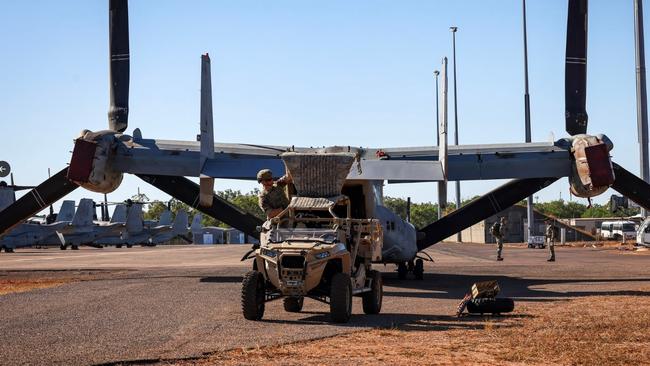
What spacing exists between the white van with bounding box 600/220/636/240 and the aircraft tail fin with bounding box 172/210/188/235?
54.1 m

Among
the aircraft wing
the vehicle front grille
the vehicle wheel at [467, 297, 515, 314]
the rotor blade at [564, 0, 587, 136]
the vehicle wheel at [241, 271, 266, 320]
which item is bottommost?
the vehicle wheel at [467, 297, 515, 314]

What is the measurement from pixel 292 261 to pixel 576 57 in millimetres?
19802

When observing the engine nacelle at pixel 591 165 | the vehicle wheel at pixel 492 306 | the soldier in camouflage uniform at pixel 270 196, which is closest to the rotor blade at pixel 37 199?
the soldier in camouflage uniform at pixel 270 196

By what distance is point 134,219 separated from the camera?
108 m

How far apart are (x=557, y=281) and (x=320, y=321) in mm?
15127

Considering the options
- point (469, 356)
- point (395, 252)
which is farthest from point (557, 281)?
point (469, 356)

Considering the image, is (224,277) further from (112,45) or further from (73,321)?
(73,321)

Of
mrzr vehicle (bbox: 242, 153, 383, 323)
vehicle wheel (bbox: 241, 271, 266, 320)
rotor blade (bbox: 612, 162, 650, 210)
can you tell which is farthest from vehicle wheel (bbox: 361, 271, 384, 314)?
rotor blade (bbox: 612, 162, 650, 210)

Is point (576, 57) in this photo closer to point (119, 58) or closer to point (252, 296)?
point (119, 58)

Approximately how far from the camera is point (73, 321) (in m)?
17.7

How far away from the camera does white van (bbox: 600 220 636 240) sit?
98438 millimetres

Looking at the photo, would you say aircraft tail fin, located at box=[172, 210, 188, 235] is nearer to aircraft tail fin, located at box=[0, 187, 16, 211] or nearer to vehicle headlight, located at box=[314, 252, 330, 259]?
aircraft tail fin, located at box=[0, 187, 16, 211]

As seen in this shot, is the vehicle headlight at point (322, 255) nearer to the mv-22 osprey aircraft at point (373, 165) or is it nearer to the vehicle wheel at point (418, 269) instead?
the mv-22 osprey aircraft at point (373, 165)

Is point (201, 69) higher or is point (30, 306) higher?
point (201, 69)
